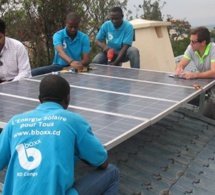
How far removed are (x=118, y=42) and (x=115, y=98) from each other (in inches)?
155

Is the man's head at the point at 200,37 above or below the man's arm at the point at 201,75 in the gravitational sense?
above

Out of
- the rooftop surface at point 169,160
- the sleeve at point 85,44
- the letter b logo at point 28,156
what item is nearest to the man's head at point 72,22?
the sleeve at point 85,44

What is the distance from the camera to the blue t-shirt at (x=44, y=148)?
2.72 m

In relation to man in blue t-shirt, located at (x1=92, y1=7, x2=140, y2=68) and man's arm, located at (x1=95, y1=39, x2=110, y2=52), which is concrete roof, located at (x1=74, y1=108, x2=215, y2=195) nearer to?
man in blue t-shirt, located at (x1=92, y1=7, x2=140, y2=68)

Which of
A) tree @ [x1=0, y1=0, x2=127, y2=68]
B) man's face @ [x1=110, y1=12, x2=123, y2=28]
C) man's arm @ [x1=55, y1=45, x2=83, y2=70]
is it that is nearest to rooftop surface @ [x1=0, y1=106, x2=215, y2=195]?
man's arm @ [x1=55, y1=45, x2=83, y2=70]

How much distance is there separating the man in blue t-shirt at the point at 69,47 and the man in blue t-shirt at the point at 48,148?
13.8ft

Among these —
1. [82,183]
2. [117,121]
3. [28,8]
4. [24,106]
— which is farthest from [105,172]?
[28,8]

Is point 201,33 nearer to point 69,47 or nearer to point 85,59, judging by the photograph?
point 85,59

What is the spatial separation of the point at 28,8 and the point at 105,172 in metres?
7.96

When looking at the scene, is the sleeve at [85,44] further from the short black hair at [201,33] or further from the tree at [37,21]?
the tree at [37,21]

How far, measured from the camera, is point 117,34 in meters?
8.41

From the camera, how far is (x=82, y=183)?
310cm

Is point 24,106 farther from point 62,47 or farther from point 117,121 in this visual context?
point 62,47

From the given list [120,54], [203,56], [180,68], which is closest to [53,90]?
[180,68]
